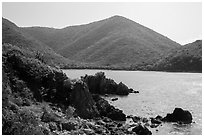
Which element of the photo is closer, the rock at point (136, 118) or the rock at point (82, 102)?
the rock at point (82, 102)

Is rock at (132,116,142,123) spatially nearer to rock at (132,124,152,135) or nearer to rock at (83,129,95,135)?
rock at (132,124,152,135)

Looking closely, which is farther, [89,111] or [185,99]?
[185,99]

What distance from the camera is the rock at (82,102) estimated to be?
140 ft

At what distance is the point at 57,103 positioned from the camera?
139ft

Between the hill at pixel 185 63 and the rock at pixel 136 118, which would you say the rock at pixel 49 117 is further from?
the hill at pixel 185 63

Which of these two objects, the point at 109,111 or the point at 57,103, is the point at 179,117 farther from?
the point at 57,103

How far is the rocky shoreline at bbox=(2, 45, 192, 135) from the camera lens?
112 feet

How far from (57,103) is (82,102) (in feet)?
12.1

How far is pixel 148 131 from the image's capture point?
1478 inches

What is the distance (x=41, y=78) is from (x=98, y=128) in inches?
493

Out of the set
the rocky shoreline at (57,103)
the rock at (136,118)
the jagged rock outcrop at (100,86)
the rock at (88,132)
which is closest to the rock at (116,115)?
the rocky shoreline at (57,103)

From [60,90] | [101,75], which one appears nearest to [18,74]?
[60,90]

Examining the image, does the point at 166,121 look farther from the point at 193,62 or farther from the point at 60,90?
the point at 193,62

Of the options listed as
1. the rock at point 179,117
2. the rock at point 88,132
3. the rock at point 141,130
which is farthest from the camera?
the rock at point 179,117
